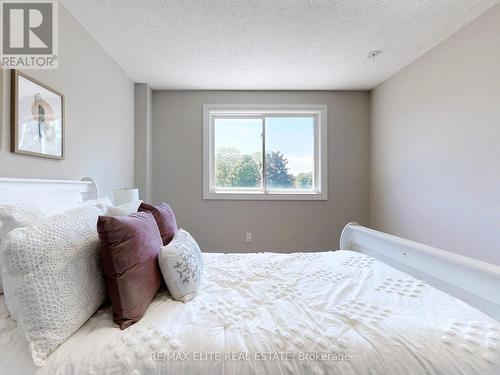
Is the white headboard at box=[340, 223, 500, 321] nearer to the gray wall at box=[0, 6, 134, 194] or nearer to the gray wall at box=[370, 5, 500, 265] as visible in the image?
the gray wall at box=[370, 5, 500, 265]

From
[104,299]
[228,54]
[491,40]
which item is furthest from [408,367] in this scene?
[228,54]

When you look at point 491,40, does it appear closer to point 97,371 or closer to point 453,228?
point 453,228

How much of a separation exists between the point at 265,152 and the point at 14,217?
277cm

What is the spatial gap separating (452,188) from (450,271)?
4.08 feet

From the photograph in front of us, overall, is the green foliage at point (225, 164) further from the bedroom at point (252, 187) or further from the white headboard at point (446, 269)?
the white headboard at point (446, 269)

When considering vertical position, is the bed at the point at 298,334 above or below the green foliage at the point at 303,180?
below

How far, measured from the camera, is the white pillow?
92cm

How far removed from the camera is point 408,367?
762 millimetres

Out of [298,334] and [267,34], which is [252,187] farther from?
[298,334]

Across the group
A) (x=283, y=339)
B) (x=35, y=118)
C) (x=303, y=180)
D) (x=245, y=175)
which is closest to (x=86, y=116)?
(x=35, y=118)

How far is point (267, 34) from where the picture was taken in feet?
6.74

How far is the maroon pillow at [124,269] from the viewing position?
2.97 feet

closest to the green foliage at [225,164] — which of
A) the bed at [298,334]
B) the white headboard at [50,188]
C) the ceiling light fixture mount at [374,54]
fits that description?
the white headboard at [50,188]

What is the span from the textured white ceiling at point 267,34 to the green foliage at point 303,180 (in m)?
1.20
